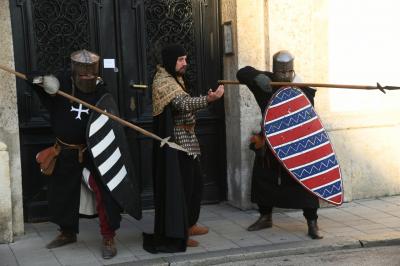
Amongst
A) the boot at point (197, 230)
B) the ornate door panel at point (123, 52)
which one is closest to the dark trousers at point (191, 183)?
the boot at point (197, 230)

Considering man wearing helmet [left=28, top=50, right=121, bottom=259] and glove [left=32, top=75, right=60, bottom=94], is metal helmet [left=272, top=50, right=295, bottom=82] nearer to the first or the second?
man wearing helmet [left=28, top=50, right=121, bottom=259]

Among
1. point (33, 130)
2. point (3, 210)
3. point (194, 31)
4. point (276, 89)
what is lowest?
point (3, 210)

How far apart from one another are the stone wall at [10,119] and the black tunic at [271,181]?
2086mm

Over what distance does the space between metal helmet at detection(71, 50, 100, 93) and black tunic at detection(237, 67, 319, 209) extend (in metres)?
1.29

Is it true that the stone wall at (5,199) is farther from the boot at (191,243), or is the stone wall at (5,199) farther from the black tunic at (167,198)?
the boot at (191,243)

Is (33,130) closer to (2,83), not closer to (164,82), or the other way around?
(2,83)

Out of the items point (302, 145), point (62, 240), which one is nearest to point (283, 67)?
point (302, 145)

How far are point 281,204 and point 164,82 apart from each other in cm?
157

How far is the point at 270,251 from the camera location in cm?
542

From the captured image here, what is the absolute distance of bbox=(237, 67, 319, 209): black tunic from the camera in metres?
5.70

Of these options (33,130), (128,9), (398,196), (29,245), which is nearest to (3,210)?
(29,245)

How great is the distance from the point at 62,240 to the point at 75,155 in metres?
Answer: 0.83

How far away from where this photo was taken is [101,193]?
5273 mm

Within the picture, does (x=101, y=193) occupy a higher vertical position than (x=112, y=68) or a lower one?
lower
